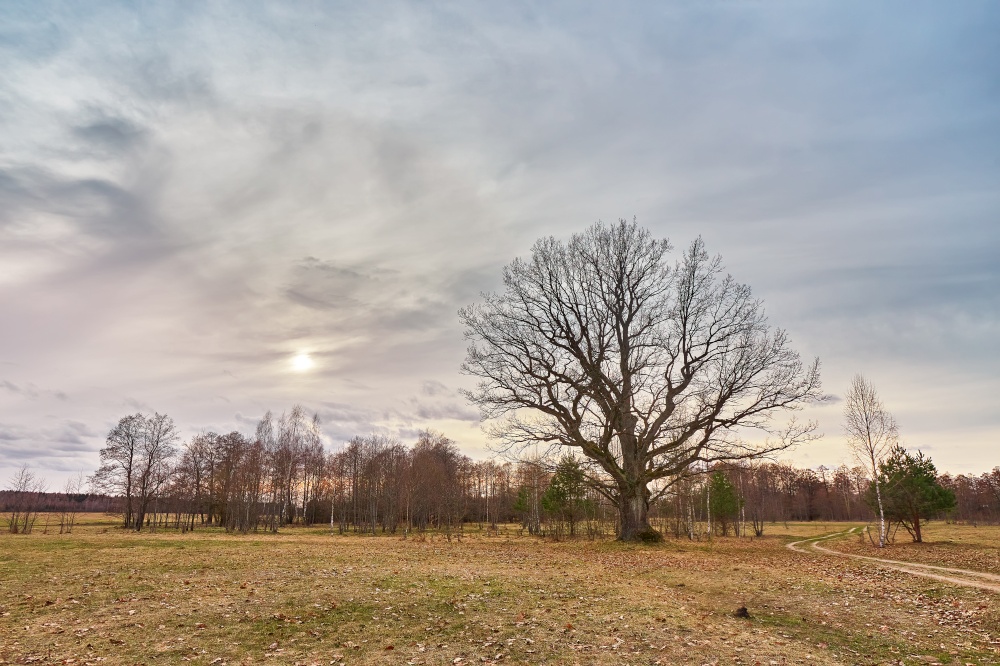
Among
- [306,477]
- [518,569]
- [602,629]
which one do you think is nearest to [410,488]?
[306,477]

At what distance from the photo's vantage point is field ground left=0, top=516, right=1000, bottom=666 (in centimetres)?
926

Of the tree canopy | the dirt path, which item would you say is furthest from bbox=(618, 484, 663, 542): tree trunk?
the tree canopy

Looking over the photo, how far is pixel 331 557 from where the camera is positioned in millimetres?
23234

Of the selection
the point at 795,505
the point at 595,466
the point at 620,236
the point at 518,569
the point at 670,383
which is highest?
the point at 620,236

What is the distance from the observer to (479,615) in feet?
38.3

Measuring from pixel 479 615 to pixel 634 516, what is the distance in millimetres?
21121

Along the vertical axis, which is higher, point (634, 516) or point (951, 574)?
point (634, 516)

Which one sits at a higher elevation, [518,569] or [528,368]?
[528,368]

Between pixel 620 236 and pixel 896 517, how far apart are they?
27.0m

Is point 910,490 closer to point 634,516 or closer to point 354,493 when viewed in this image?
point 634,516

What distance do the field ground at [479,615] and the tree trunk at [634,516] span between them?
10.9m

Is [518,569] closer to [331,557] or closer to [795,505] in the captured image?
[331,557]

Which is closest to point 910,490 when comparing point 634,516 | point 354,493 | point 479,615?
point 634,516

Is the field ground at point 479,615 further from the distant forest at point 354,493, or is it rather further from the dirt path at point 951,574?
the distant forest at point 354,493
